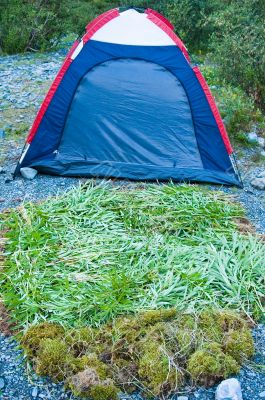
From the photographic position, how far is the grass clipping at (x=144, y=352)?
3.41 m

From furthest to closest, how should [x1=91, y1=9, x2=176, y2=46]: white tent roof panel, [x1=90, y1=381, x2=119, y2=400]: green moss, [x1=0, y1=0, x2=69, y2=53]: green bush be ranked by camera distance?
[x1=0, y1=0, x2=69, y2=53]: green bush, [x1=91, y1=9, x2=176, y2=46]: white tent roof panel, [x1=90, y1=381, x2=119, y2=400]: green moss

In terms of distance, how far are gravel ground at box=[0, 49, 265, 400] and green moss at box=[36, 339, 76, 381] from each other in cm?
6

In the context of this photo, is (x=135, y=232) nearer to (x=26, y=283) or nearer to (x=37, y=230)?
(x=37, y=230)

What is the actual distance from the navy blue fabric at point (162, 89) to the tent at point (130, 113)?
0.04 ft

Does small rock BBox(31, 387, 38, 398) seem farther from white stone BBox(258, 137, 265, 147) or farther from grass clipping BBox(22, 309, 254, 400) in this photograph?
white stone BBox(258, 137, 265, 147)

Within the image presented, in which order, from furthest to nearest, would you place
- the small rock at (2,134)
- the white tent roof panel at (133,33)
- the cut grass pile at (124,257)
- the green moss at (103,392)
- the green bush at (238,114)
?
the green bush at (238,114), the small rock at (2,134), the white tent roof panel at (133,33), the cut grass pile at (124,257), the green moss at (103,392)

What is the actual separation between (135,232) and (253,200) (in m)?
1.66

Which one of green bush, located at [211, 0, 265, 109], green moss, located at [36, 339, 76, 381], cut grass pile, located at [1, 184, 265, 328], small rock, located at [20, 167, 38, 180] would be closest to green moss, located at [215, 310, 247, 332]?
cut grass pile, located at [1, 184, 265, 328]

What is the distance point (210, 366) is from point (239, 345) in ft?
1.03

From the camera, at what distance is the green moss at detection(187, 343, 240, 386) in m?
3.48

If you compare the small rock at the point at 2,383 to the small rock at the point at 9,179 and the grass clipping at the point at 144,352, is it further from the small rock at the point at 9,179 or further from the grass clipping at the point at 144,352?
the small rock at the point at 9,179

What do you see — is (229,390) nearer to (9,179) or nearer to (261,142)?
(9,179)

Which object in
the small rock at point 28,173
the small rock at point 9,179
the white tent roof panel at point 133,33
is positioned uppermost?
the white tent roof panel at point 133,33

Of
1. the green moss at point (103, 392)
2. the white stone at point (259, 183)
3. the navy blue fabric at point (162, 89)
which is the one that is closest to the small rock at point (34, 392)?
the green moss at point (103, 392)
